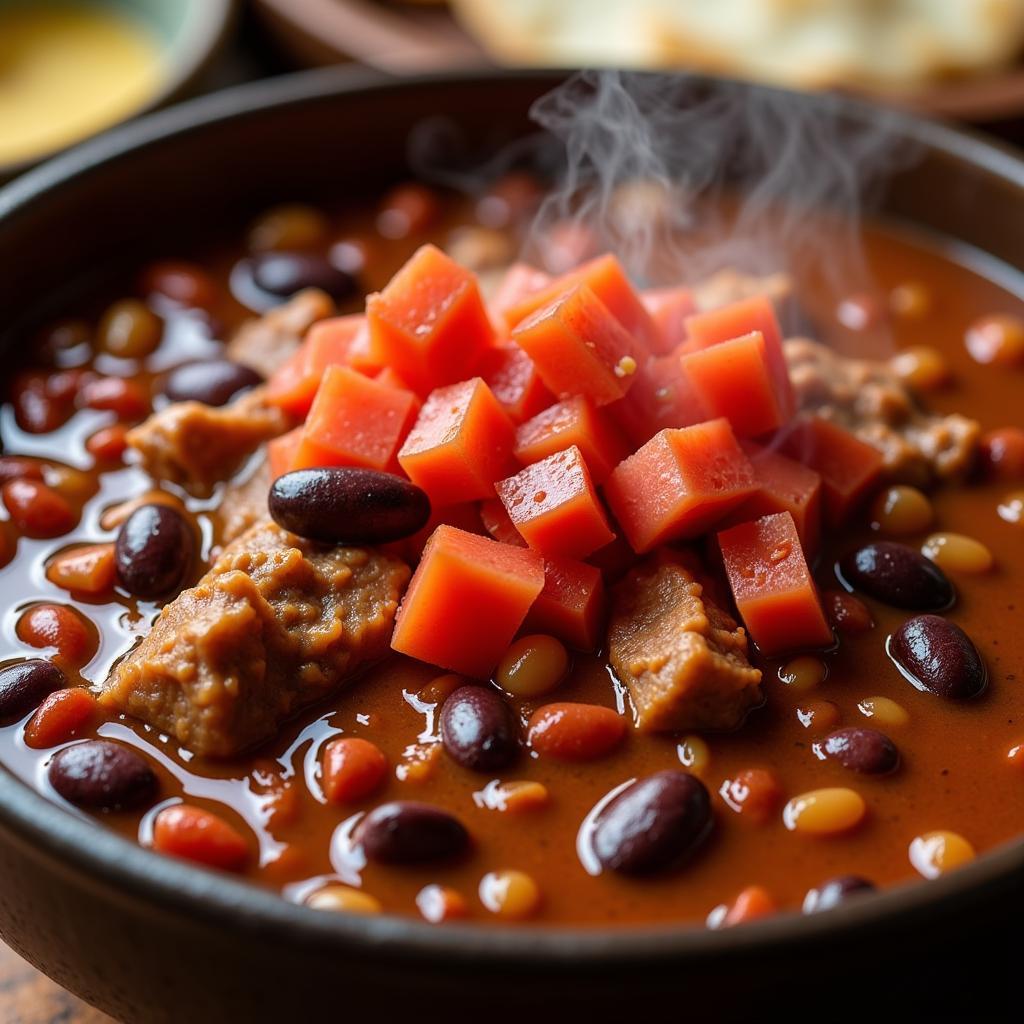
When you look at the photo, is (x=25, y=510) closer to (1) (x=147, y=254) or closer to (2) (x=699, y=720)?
(1) (x=147, y=254)

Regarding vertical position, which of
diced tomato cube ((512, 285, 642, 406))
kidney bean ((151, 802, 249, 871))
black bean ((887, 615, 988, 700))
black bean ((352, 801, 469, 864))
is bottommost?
black bean ((887, 615, 988, 700))

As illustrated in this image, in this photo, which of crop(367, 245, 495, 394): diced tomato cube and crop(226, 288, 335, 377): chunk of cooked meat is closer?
crop(367, 245, 495, 394): diced tomato cube

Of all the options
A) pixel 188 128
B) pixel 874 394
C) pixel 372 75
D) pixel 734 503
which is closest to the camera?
pixel 734 503

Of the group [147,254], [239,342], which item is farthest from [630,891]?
[147,254]

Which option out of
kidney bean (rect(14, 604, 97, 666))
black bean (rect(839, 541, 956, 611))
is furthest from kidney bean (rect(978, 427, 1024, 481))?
kidney bean (rect(14, 604, 97, 666))

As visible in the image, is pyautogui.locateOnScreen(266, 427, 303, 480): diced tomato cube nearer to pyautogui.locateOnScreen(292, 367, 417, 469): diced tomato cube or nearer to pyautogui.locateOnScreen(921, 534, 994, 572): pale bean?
pyautogui.locateOnScreen(292, 367, 417, 469): diced tomato cube

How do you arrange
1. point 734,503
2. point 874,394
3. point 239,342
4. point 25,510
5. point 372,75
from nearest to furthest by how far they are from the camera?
point 734,503 < point 25,510 < point 874,394 < point 239,342 < point 372,75
